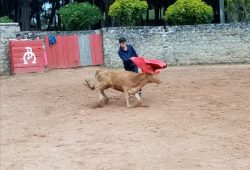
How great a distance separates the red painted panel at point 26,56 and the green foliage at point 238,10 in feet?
25.1

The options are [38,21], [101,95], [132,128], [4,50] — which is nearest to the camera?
[132,128]

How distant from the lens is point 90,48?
64.6 ft

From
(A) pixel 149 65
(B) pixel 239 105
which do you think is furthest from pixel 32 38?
(B) pixel 239 105

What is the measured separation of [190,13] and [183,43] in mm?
1429

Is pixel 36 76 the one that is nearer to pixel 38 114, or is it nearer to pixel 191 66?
pixel 191 66

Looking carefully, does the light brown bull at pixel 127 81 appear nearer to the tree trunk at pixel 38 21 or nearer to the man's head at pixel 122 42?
the man's head at pixel 122 42

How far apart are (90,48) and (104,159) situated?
12.5 m

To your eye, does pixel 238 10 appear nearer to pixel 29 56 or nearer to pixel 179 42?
pixel 179 42

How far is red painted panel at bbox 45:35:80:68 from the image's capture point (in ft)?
63.2

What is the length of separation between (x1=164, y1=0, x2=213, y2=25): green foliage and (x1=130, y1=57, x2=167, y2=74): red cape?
30.5 feet

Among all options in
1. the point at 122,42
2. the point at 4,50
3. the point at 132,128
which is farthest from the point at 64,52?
the point at 132,128

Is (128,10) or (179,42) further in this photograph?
(128,10)

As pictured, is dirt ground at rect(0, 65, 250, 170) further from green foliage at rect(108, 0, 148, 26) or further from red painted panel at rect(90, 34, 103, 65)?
green foliage at rect(108, 0, 148, 26)

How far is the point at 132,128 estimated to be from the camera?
925cm
